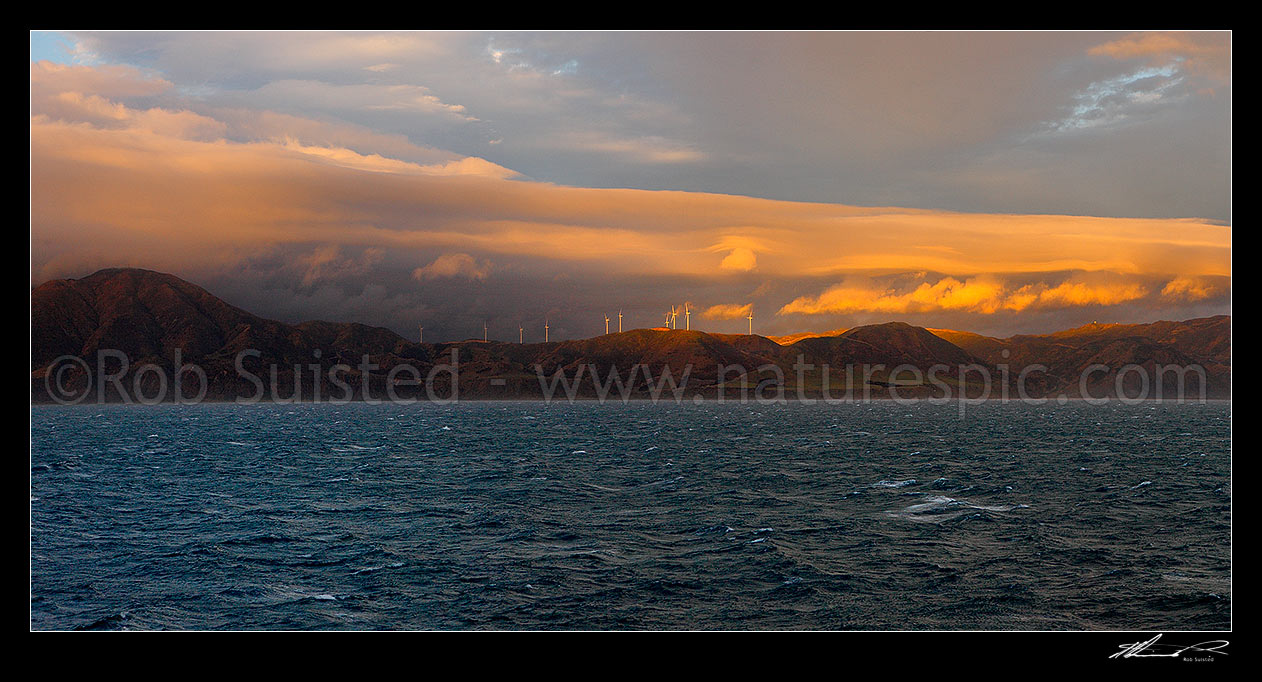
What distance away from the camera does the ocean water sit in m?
40.9

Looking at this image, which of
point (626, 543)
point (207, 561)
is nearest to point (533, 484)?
point (626, 543)

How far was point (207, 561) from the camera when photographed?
52.1m

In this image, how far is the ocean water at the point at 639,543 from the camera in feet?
134

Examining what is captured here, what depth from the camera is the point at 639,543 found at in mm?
54500
